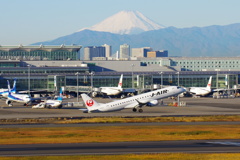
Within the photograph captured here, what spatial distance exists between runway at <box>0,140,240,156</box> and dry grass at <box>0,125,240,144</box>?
13.1ft

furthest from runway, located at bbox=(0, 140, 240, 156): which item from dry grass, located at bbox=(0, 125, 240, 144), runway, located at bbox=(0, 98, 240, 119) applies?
runway, located at bbox=(0, 98, 240, 119)

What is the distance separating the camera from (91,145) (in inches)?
2640

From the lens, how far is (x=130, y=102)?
12256cm

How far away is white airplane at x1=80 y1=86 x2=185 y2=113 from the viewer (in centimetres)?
11681

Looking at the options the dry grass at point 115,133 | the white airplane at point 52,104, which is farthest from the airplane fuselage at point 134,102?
the dry grass at point 115,133

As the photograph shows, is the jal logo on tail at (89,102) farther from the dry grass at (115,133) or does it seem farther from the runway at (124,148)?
the runway at (124,148)

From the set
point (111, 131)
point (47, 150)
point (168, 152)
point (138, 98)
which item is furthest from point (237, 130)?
point (138, 98)

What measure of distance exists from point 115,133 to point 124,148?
15.7 metres

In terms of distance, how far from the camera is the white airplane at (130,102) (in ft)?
383

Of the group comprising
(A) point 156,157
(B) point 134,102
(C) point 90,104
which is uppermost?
(B) point 134,102

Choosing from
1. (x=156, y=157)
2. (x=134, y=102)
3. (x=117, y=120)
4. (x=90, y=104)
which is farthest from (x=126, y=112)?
(x=156, y=157)

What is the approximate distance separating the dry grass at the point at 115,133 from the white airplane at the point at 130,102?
2813 centimetres

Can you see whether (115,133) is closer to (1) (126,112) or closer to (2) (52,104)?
(1) (126,112)

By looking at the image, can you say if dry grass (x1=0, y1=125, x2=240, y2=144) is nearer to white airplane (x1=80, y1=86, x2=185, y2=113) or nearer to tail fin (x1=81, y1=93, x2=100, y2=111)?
tail fin (x1=81, y1=93, x2=100, y2=111)
